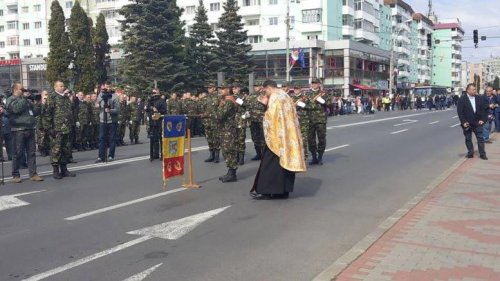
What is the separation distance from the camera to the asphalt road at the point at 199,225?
5637mm

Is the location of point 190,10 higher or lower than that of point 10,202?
higher

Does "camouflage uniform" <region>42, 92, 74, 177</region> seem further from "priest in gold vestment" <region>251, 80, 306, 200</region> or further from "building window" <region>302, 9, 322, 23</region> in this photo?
"building window" <region>302, 9, 322, 23</region>

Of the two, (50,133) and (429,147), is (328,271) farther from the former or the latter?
(429,147)

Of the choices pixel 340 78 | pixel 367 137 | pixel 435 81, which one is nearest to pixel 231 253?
pixel 367 137

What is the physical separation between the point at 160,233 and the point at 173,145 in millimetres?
3500

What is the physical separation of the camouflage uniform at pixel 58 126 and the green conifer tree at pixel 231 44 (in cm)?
3738

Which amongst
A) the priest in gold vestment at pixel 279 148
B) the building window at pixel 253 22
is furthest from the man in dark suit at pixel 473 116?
the building window at pixel 253 22

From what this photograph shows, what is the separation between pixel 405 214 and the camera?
7668 mm

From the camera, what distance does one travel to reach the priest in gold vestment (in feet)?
28.9

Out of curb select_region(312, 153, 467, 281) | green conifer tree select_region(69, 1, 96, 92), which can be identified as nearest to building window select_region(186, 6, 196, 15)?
green conifer tree select_region(69, 1, 96, 92)

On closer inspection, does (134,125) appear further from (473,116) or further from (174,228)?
(174,228)

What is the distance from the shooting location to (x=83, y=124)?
18.2 meters

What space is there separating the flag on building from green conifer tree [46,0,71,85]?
40.6m

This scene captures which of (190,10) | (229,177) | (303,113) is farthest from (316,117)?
(190,10)
